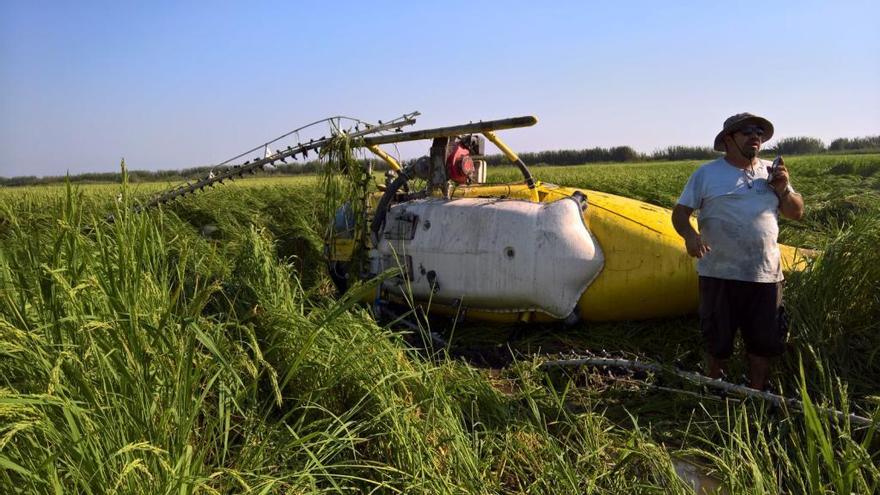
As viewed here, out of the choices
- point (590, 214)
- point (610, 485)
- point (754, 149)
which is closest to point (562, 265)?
point (590, 214)

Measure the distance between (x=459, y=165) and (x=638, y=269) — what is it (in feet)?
5.67

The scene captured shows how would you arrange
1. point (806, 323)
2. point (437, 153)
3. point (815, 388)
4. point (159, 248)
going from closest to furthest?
point (159, 248), point (815, 388), point (806, 323), point (437, 153)

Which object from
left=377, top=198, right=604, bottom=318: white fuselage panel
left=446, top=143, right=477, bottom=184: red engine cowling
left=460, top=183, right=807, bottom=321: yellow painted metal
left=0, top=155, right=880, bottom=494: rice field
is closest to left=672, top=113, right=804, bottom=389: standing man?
left=0, top=155, right=880, bottom=494: rice field

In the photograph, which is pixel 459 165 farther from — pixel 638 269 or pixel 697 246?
pixel 697 246

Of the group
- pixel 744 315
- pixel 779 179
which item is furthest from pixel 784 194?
pixel 744 315

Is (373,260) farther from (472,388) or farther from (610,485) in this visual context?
(610,485)

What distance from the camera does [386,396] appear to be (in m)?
2.27

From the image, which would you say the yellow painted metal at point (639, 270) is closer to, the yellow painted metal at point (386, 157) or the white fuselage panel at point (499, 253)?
the white fuselage panel at point (499, 253)

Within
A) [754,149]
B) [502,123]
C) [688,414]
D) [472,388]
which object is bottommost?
[688,414]

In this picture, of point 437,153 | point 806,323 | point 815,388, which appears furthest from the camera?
point 437,153

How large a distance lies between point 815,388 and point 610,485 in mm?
1673

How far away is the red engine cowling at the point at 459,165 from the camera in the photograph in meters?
4.77

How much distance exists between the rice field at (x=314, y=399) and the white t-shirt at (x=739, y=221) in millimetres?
616

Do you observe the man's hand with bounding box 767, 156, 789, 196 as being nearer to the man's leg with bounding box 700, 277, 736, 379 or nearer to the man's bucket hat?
the man's bucket hat
